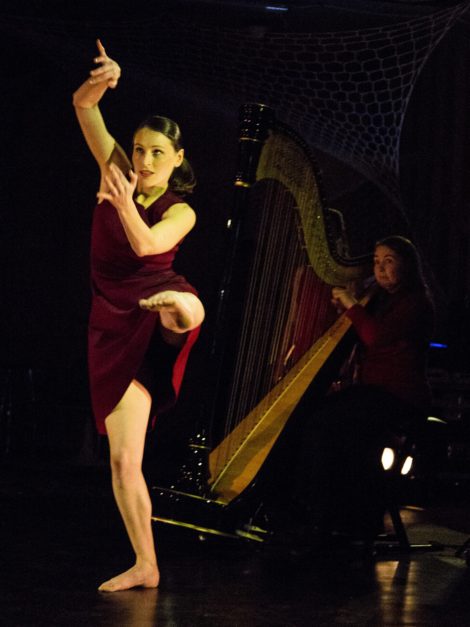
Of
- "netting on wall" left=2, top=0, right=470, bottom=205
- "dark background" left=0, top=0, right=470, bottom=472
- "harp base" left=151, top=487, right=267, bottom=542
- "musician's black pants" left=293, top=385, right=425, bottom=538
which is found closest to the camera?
"harp base" left=151, top=487, right=267, bottom=542

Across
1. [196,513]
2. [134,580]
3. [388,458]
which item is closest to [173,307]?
[134,580]

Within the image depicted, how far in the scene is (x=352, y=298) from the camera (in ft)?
14.0

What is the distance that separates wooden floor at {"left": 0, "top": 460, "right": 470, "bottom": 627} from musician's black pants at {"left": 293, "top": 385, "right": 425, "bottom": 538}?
0.21 metres

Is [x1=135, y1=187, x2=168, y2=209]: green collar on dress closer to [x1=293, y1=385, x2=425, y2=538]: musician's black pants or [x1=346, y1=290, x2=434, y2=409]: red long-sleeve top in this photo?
[x1=346, y1=290, x2=434, y2=409]: red long-sleeve top

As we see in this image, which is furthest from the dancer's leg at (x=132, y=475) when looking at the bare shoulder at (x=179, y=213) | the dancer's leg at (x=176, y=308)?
the bare shoulder at (x=179, y=213)

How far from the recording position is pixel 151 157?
325cm

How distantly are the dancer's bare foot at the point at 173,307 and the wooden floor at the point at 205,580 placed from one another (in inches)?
30.4

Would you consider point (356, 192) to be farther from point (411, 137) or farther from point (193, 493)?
point (193, 493)

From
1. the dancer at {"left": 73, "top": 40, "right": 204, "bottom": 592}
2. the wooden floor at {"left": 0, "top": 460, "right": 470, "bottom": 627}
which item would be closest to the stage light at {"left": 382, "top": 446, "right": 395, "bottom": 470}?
the wooden floor at {"left": 0, "top": 460, "right": 470, "bottom": 627}

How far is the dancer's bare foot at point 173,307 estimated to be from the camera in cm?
294

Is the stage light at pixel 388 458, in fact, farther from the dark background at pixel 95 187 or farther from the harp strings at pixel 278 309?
the dark background at pixel 95 187

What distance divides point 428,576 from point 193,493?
0.85m

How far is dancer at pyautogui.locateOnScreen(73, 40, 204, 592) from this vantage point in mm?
3109

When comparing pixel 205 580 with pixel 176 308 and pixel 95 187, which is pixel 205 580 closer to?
pixel 176 308
